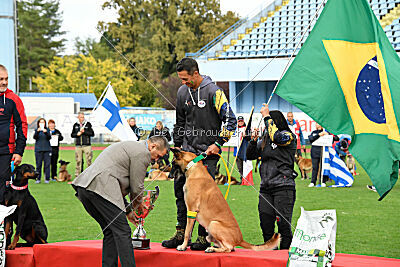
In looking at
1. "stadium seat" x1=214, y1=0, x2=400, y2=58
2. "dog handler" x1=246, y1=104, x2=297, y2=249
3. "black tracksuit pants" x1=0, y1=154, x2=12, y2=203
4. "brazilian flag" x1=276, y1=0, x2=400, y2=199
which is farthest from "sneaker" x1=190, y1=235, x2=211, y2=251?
"stadium seat" x1=214, y1=0, x2=400, y2=58

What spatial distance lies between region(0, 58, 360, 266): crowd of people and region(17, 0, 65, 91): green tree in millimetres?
74902

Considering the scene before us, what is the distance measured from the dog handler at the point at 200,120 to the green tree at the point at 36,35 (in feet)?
247

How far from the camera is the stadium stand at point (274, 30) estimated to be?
34688 mm

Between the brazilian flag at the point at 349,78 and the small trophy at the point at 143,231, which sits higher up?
the brazilian flag at the point at 349,78

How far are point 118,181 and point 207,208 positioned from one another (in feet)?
3.23

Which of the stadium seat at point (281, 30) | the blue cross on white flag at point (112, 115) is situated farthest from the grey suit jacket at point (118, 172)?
the stadium seat at point (281, 30)

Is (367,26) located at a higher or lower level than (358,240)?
higher

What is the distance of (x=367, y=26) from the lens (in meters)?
5.93

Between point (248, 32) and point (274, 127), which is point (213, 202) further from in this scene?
point (248, 32)

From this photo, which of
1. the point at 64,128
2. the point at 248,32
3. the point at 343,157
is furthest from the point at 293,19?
the point at 343,157

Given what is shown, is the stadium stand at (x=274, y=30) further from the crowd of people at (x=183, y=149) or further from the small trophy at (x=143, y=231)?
the small trophy at (x=143, y=231)

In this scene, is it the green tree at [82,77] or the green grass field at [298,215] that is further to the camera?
the green tree at [82,77]

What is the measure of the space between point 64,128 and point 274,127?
3052 centimetres

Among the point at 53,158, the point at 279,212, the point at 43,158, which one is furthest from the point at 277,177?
the point at 53,158
